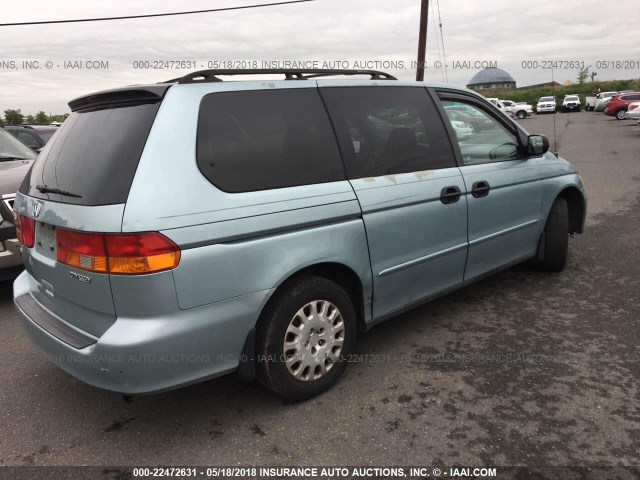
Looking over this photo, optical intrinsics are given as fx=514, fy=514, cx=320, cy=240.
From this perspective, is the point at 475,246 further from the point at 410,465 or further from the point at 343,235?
the point at 410,465

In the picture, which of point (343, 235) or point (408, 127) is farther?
point (408, 127)

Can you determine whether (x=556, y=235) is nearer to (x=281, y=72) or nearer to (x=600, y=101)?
(x=281, y=72)

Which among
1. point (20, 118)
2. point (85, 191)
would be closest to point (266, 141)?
point (85, 191)

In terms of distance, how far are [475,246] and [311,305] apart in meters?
1.53

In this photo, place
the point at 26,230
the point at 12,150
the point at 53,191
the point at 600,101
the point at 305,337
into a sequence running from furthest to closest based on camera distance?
the point at 600,101, the point at 12,150, the point at 26,230, the point at 305,337, the point at 53,191

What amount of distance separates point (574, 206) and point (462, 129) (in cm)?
177

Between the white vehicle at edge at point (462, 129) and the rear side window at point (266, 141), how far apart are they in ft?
3.87

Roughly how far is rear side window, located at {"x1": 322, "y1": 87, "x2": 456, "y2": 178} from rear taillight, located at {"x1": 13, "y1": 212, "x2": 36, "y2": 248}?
69.1 inches

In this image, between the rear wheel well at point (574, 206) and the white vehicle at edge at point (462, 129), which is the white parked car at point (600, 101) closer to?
the rear wheel well at point (574, 206)

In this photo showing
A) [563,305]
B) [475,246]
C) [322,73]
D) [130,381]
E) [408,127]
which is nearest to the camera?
[130,381]

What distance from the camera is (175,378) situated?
235 cm

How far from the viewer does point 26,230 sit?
2881mm

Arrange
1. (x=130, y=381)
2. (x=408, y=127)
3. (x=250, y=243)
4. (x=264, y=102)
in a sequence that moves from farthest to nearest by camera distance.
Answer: (x=408, y=127), (x=264, y=102), (x=250, y=243), (x=130, y=381)

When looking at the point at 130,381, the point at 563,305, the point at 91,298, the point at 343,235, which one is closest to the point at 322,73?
the point at 343,235
